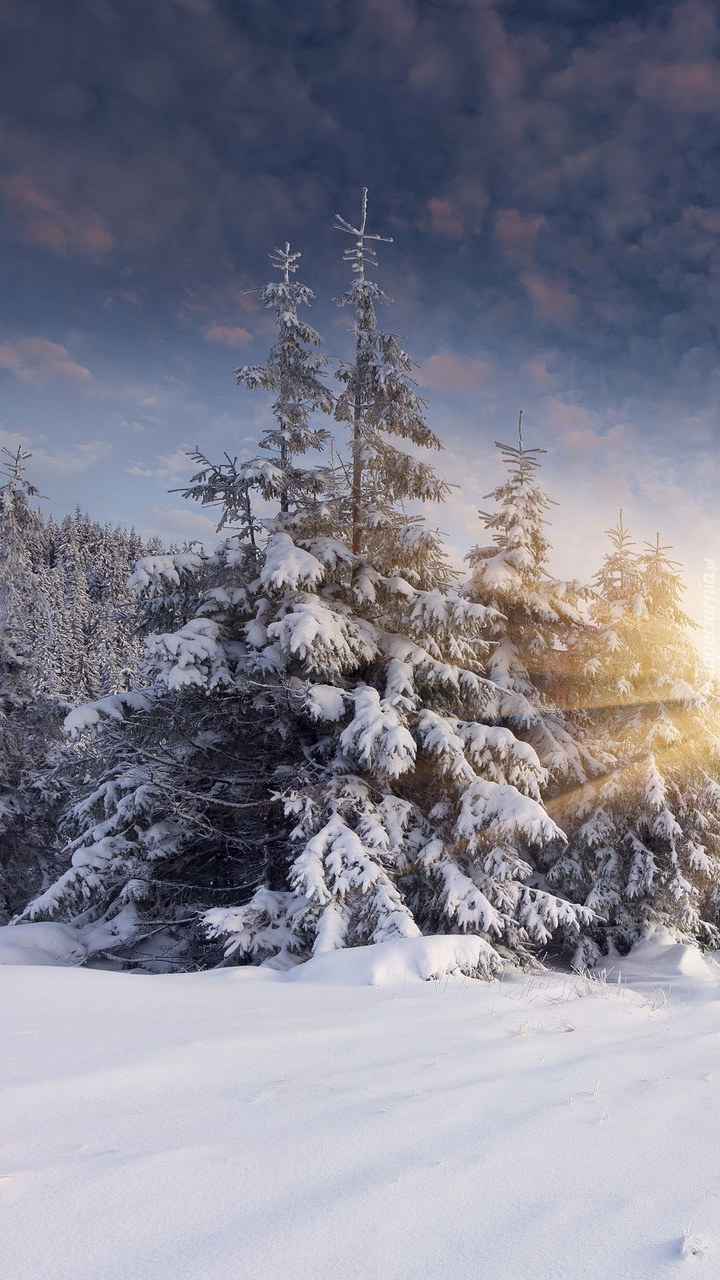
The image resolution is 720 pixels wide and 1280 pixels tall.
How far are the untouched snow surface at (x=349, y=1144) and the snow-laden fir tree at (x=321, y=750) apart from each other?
12.0 ft

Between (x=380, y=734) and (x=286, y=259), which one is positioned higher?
(x=286, y=259)

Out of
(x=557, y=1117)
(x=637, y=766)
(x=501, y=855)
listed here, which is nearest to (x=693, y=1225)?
(x=557, y=1117)

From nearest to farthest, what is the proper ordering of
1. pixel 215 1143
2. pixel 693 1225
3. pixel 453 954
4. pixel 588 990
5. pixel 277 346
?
1. pixel 693 1225
2. pixel 215 1143
3. pixel 588 990
4. pixel 453 954
5. pixel 277 346

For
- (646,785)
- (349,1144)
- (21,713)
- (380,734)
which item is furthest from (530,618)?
(21,713)

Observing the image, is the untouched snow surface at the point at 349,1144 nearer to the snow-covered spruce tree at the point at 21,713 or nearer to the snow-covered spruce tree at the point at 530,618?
the snow-covered spruce tree at the point at 530,618

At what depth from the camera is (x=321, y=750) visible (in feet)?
32.0

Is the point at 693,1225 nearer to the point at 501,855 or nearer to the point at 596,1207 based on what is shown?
the point at 596,1207

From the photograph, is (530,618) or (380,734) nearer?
(380,734)

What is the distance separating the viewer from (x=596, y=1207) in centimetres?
175

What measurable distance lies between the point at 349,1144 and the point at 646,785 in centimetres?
1153

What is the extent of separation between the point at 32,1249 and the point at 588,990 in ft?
17.1

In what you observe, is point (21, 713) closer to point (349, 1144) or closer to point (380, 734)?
point (380, 734)

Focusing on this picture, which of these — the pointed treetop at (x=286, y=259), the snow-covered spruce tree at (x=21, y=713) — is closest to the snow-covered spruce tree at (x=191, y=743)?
the pointed treetop at (x=286, y=259)

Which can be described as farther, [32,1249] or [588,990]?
[588,990]
